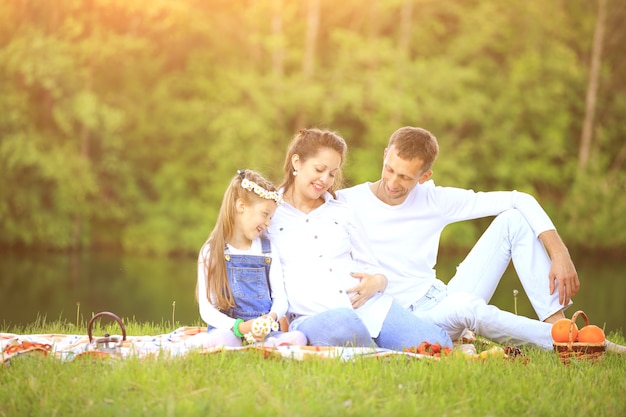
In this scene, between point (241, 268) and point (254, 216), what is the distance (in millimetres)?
241

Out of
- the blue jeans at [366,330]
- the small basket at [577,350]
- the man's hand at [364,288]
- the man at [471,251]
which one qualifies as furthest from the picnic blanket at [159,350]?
the small basket at [577,350]

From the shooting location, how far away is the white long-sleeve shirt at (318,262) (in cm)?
392

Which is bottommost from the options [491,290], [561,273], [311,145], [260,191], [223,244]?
[491,290]

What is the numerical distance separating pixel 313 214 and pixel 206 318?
2.25 feet

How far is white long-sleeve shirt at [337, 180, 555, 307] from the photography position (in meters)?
4.27

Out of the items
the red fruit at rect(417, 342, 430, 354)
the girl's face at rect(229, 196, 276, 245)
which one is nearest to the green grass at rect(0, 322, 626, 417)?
the red fruit at rect(417, 342, 430, 354)

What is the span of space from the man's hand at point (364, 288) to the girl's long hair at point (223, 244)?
0.55 m

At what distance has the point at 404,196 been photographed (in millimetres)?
4301

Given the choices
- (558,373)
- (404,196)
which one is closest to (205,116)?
(404,196)

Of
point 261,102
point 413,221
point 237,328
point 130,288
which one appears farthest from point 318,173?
point 261,102

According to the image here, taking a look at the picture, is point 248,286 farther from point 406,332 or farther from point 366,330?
point 406,332

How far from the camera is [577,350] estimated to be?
3709mm

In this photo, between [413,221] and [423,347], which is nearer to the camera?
[423,347]

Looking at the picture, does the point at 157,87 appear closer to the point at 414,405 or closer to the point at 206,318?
the point at 206,318
